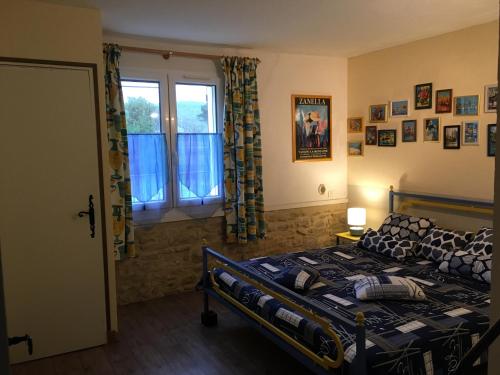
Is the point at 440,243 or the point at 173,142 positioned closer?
the point at 440,243

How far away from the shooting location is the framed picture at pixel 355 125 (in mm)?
5176

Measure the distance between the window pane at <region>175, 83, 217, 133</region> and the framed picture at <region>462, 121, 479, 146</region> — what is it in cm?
245

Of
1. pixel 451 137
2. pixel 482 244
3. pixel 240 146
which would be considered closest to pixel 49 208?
pixel 240 146

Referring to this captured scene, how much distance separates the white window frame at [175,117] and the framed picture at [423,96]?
2021 mm

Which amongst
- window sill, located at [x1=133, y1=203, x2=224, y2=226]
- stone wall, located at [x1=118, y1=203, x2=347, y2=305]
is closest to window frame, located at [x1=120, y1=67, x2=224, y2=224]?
window sill, located at [x1=133, y1=203, x2=224, y2=226]

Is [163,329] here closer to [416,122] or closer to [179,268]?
[179,268]

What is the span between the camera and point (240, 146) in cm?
453

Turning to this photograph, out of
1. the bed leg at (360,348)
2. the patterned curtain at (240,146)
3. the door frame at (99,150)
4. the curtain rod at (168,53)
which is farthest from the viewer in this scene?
the patterned curtain at (240,146)

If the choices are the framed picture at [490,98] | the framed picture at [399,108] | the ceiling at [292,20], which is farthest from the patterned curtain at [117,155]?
the framed picture at [490,98]

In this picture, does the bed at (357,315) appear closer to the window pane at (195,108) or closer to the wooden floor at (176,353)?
the wooden floor at (176,353)

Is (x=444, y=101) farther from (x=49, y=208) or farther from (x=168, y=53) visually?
(x=49, y=208)

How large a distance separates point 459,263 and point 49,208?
318cm

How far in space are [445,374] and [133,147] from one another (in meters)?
3.14

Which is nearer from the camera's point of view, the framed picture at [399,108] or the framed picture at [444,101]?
the framed picture at [444,101]
